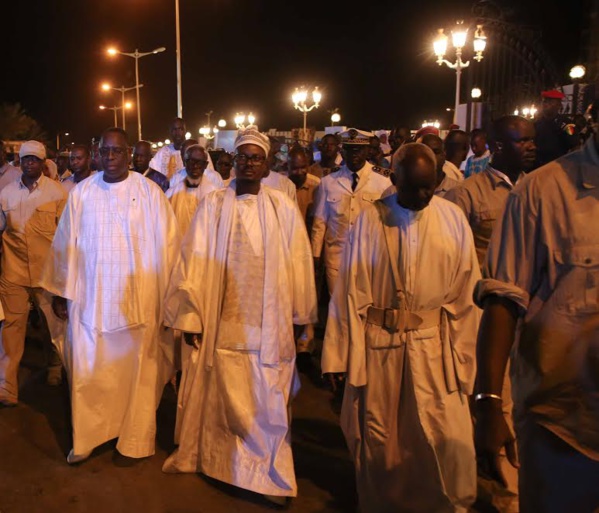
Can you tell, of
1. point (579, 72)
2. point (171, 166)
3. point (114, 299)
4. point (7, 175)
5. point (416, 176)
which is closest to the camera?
point (416, 176)

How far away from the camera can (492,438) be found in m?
2.29

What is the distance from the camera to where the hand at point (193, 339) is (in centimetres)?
467

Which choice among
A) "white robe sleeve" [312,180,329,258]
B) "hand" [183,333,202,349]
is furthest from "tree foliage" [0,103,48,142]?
"hand" [183,333,202,349]

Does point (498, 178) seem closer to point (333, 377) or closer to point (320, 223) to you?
point (333, 377)

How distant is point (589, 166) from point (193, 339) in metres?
3.03

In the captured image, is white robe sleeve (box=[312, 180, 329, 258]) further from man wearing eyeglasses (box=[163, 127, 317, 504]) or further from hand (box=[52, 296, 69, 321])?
hand (box=[52, 296, 69, 321])

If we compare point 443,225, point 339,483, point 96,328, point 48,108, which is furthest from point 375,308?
point 48,108

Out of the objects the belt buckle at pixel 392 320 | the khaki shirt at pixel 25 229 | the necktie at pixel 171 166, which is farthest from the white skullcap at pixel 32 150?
the belt buckle at pixel 392 320

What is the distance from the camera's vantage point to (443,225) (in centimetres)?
410

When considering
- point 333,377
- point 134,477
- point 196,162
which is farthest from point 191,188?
Result: point 333,377

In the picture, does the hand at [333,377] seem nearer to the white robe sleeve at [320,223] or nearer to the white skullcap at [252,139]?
the white skullcap at [252,139]

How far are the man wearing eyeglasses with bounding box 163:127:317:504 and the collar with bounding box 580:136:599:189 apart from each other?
260 centimetres

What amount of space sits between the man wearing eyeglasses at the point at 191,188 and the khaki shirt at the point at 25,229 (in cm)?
149

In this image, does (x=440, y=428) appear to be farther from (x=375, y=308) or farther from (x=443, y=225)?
Answer: (x=443, y=225)
